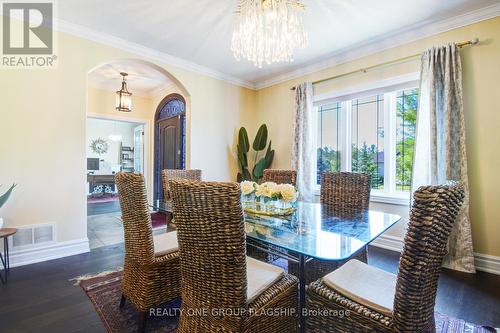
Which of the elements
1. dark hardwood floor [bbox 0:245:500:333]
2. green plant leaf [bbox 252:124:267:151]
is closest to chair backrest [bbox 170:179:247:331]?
dark hardwood floor [bbox 0:245:500:333]

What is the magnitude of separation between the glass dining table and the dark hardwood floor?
0.93 metres

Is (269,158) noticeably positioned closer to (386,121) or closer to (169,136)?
(386,121)

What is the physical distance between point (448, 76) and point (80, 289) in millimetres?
4127

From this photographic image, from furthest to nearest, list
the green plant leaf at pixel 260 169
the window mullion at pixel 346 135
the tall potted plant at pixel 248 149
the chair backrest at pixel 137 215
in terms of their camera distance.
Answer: the tall potted plant at pixel 248 149 < the green plant leaf at pixel 260 169 < the window mullion at pixel 346 135 < the chair backrest at pixel 137 215

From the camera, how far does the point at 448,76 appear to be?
258 cm

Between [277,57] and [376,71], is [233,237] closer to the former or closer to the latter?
[277,57]

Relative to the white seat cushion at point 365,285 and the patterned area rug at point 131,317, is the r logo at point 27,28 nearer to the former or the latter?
the patterned area rug at point 131,317

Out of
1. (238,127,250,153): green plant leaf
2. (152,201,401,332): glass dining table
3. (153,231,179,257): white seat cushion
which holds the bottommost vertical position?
(153,231,179,257): white seat cushion

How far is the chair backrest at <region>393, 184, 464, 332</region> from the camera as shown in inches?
35.7

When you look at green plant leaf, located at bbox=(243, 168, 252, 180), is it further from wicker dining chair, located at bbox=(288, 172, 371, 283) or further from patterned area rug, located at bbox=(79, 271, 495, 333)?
patterned area rug, located at bbox=(79, 271, 495, 333)

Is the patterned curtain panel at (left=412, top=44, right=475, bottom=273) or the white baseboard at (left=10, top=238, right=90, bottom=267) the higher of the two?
the patterned curtain panel at (left=412, top=44, right=475, bottom=273)

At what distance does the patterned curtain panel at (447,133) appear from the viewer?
2.51 meters

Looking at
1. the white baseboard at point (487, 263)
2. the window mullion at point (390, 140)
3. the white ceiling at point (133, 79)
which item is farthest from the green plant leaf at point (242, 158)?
the white baseboard at point (487, 263)

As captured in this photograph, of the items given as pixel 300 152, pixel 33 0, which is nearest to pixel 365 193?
pixel 300 152
